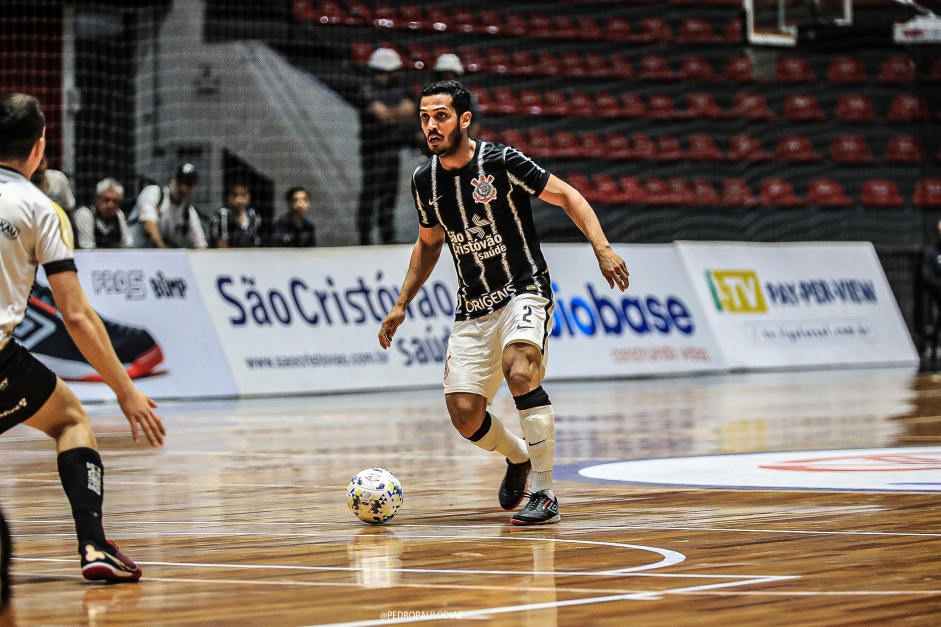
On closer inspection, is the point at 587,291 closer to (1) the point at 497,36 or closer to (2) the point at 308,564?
(1) the point at 497,36

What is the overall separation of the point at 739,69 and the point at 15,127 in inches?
886

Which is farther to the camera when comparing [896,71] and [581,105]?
[896,71]

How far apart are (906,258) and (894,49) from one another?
5243 millimetres

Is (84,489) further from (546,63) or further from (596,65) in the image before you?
(596,65)

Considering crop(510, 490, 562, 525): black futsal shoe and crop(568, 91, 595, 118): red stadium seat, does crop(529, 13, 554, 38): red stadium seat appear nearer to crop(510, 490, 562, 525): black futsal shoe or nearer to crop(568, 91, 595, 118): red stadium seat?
crop(568, 91, 595, 118): red stadium seat

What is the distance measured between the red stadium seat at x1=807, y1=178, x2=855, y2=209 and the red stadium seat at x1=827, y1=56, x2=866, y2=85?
2.29 m

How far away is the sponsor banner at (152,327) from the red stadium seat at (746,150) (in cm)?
1234

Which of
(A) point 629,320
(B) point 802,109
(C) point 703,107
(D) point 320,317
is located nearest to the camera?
(D) point 320,317

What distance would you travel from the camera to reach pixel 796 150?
A: 25438 mm

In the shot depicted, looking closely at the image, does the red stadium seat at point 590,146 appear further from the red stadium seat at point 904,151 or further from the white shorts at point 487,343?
the white shorts at point 487,343

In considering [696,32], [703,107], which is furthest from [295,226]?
A: [696,32]

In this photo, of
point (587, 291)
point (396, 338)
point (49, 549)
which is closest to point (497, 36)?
point (587, 291)

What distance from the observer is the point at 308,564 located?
15.5 ft

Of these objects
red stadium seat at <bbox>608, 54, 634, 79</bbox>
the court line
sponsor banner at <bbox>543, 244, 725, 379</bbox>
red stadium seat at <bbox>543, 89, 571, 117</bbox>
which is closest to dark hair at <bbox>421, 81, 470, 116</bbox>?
the court line
